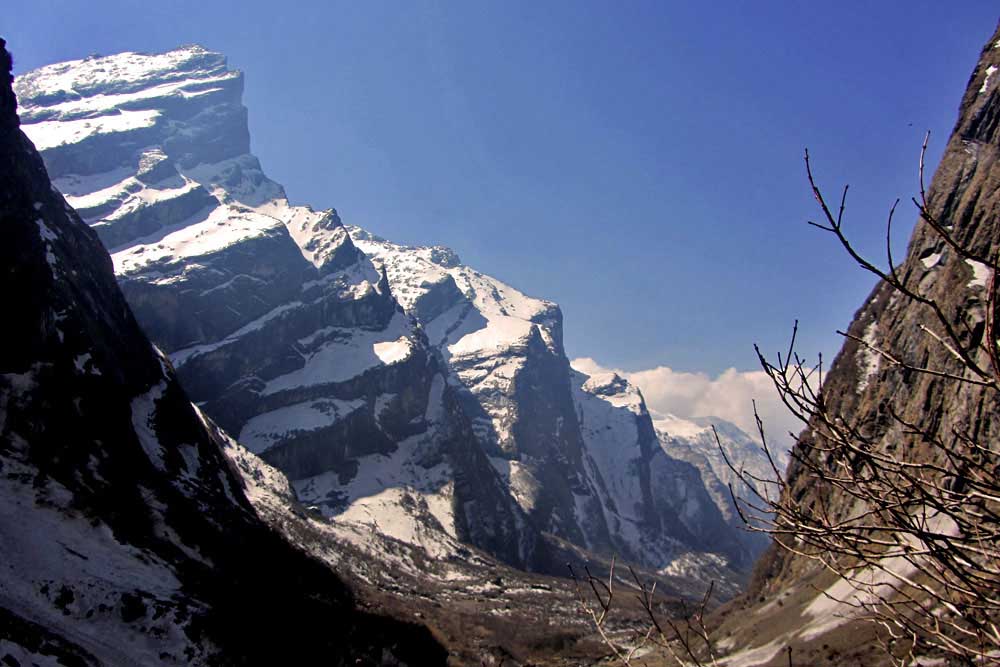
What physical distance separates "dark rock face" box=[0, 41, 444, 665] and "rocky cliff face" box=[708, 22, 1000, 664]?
1444 inches

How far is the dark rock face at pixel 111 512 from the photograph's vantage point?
3778 centimetres

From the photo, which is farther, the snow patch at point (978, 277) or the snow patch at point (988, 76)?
the snow patch at point (988, 76)

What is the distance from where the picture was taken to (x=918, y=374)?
77.3m

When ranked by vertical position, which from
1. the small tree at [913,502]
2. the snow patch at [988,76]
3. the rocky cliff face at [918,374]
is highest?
the snow patch at [988,76]

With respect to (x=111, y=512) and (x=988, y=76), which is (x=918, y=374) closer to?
(x=988, y=76)

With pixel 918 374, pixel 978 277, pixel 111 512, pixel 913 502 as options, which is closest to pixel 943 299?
pixel 978 277

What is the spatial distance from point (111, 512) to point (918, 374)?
8455cm

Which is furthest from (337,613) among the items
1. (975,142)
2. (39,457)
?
(975,142)

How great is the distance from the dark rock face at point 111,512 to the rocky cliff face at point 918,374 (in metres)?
36.7

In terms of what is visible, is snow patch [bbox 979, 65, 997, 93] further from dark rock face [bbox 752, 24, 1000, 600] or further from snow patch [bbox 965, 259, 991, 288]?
snow patch [bbox 965, 259, 991, 288]

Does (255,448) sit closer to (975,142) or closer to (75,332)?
(75,332)

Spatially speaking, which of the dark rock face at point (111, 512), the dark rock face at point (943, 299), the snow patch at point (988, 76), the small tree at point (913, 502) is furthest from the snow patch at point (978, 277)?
the small tree at point (913, 502)

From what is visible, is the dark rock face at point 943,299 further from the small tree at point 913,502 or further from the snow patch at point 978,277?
the small tree at point 913,502

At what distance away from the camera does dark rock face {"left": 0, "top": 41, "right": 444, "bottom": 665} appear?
37.8 metres
